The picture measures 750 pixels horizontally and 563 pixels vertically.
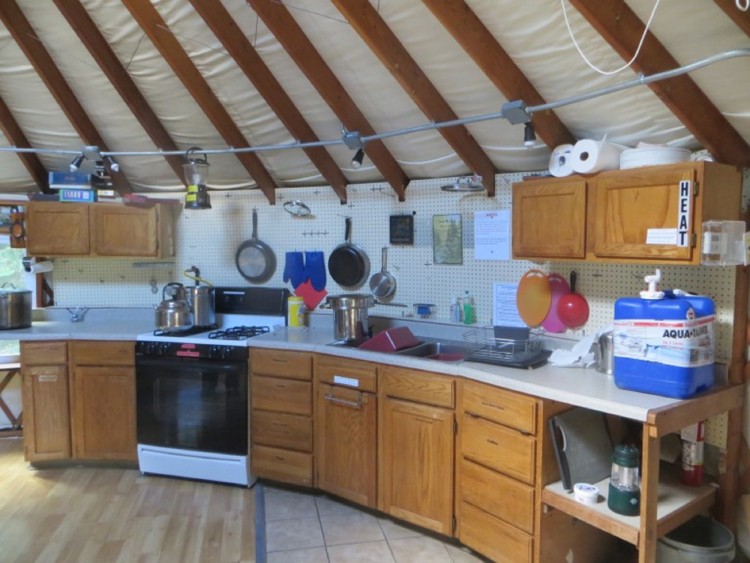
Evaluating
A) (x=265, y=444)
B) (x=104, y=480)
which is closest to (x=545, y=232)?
(x=265, y=444)

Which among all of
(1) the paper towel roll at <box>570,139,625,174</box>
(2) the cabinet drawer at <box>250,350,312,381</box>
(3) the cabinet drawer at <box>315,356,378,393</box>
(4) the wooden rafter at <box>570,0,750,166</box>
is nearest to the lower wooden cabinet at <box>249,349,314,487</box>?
(2) the cabinet drawer at <box>250,350,312,381</box>

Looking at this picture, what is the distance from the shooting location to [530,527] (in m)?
2.38

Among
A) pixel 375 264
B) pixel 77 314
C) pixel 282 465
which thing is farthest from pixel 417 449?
pixel 77 314

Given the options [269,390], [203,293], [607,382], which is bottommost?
[269,390]

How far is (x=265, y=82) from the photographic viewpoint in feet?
10.2

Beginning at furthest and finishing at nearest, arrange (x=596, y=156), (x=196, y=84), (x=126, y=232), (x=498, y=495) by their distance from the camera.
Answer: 1. (x=126, y=232)
2. (x=196, y=84)
3. (x=498, y=495)
4. (x=596, y=156)

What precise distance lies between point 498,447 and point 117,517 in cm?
221

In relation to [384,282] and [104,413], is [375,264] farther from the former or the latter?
[104,413]

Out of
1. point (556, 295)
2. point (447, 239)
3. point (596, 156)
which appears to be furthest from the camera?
point (447, 239)

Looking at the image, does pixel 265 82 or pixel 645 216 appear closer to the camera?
pixel 645 216

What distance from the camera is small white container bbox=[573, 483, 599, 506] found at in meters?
2.22

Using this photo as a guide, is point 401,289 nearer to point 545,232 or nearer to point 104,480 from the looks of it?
point 545,232

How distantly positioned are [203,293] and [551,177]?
2.48 metres

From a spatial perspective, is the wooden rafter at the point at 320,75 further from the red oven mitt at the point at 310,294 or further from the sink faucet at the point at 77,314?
the sink faucet at the point at 77,314
